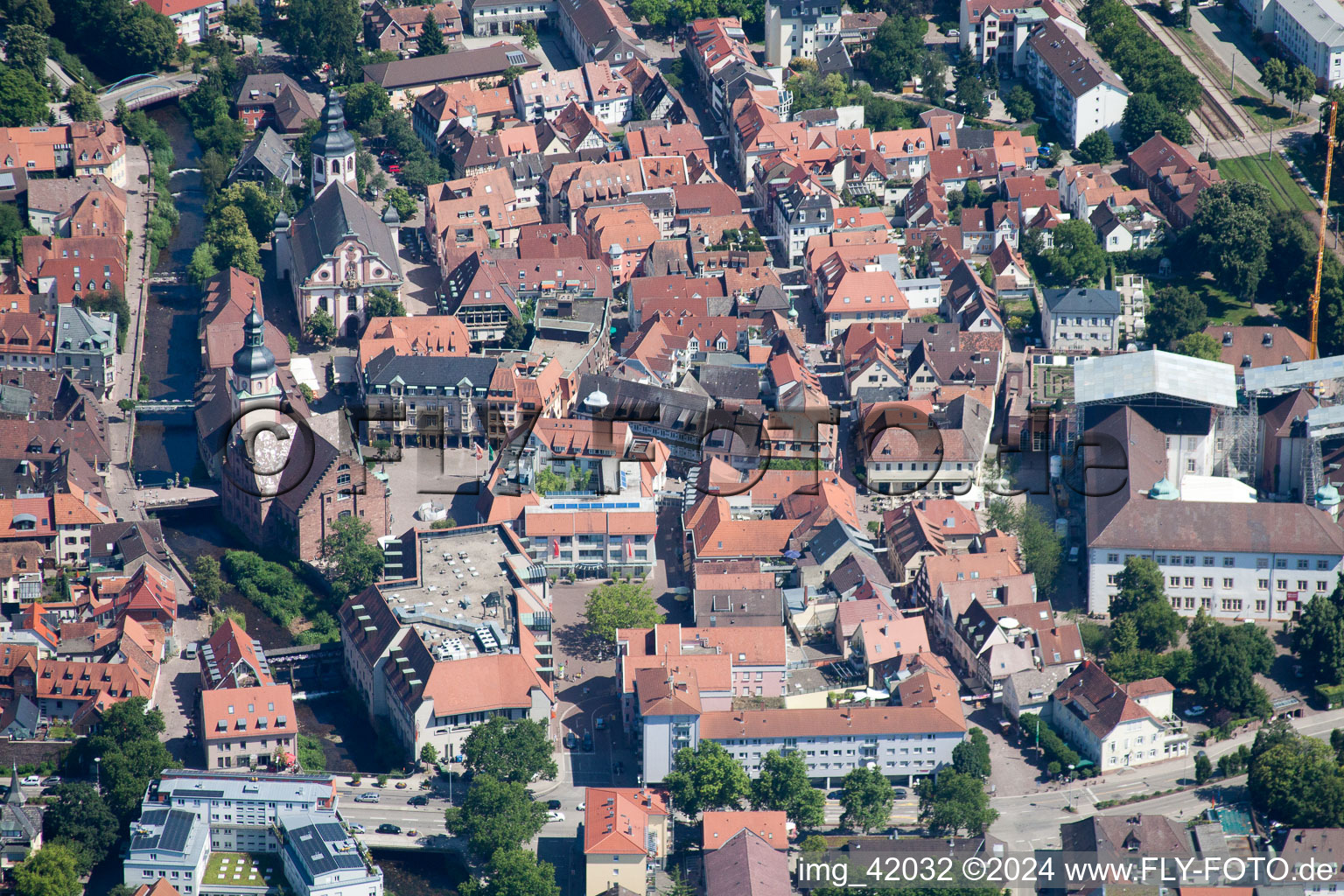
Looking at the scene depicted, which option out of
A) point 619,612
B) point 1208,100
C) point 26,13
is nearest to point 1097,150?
point 1208,100

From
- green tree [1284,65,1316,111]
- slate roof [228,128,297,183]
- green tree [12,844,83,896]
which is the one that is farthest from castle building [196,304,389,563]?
green tree [1284,65,1316,111]

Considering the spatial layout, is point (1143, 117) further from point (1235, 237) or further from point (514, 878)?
point (514, 878)

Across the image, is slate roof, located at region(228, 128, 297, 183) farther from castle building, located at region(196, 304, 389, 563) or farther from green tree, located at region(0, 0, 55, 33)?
castle building, located at region(196, 304, 389, 563)

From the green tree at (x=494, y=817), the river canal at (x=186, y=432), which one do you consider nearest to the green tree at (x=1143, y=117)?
the river canal at (x=186, y=432)

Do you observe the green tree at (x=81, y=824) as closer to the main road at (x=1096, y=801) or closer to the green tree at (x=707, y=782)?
the green tree at (x=707, y=782)

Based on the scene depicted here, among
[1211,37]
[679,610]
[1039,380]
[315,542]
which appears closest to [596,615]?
[679,610]

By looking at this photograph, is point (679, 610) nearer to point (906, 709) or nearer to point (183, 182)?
point (906, 709)
